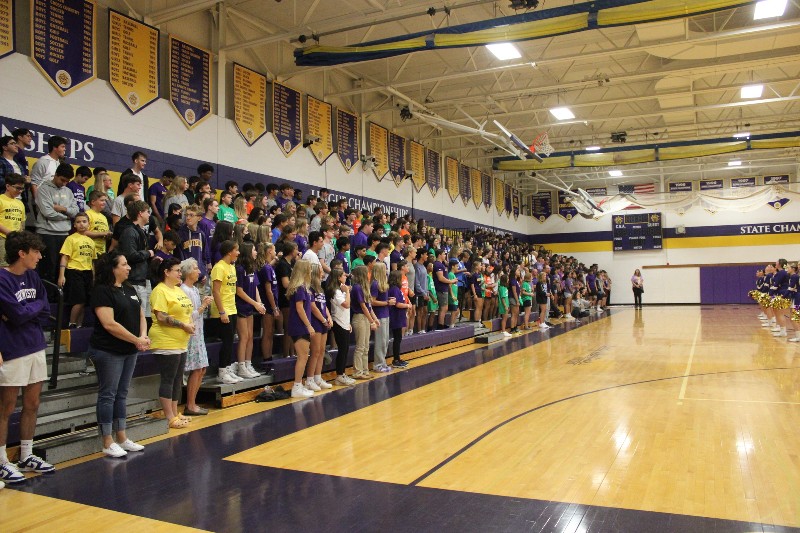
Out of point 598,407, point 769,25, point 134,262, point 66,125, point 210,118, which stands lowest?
point 598,407

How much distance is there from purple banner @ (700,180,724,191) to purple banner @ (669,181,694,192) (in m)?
0.46

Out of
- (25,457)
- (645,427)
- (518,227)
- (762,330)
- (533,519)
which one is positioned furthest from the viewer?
(518,227)

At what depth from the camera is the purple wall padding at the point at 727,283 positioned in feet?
86.8

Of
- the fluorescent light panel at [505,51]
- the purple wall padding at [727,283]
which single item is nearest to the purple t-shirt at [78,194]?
the fluorescent light panel at [505,51]

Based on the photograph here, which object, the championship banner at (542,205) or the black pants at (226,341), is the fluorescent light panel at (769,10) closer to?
the black pants at (226,341)

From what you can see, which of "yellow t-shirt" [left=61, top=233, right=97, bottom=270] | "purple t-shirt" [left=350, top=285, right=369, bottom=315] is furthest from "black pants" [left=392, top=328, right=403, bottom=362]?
"yellow t-shirt" [left=61, top=233, right=97, bottom=270]

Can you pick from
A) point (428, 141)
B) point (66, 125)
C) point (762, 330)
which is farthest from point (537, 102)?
point (66, 125)

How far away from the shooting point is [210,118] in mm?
11367

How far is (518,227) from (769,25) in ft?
60.5

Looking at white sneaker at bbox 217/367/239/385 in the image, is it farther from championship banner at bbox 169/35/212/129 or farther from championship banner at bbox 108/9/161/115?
championship banner at bbox 169/35/212/129

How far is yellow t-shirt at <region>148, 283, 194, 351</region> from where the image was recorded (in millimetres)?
5035

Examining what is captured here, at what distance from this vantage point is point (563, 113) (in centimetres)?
1833

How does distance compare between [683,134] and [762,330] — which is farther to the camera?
[683,134]

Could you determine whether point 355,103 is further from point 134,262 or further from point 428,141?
point 134,262
